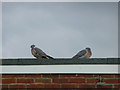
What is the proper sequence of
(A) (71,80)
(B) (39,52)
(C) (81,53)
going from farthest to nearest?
(B) (39,52) → (C) (81,53) → (A) (71,80)

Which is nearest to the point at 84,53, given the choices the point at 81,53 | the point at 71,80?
the point at 81,53

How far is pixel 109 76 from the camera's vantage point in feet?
15.6

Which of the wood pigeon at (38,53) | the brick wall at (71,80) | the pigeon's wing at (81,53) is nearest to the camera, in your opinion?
the brick wall at (71,80)

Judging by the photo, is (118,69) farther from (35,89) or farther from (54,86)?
(35,89)

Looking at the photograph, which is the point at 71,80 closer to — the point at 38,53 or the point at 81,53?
the point at 81,53

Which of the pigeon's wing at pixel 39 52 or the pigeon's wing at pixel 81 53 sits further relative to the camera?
the pigeon's wing at pixel 39 52

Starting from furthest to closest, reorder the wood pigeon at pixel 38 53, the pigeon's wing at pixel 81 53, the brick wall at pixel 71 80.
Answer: the wood pigeon at pixel 38 53
the pigeon's wing at pixel 81 53
the brick wall at pixel 71 80

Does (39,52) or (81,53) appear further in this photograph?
(39,52)

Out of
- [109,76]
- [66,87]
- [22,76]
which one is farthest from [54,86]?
[109,76]

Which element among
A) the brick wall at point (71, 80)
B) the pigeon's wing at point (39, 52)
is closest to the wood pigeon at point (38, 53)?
the pigeon's wing at point (39, 52)

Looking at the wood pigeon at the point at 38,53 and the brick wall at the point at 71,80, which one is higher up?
the wood pigeon at the point at 38,53

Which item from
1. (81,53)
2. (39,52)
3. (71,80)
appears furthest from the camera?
(39,52)

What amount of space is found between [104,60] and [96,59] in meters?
0.13

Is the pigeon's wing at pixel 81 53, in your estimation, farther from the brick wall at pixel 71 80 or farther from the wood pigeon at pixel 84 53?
the brick wall at pixel 71 80
